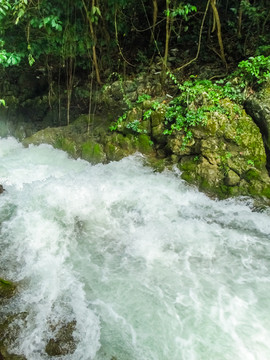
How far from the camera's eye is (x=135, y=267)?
353 cm

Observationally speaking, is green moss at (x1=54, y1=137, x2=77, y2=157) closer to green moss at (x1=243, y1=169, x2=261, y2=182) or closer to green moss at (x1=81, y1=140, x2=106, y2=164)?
green moss at (x1=81, y1=140, x2=106, y2=164)

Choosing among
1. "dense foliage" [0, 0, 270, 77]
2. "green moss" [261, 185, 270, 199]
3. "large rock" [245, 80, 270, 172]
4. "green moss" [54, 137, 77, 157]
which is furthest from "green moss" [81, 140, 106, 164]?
"green moss" [261, 185, 270, 199]

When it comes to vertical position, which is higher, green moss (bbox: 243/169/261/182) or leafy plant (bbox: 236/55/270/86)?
leafy plant (bbox: 236/55/270/86)

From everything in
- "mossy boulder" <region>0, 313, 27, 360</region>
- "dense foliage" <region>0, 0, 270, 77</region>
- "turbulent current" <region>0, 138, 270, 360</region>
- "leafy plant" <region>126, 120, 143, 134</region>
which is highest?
"dense foliage" <region>0, 0, 270, 77</region>

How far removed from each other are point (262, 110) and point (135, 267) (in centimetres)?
383

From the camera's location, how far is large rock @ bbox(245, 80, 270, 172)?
16.5ft

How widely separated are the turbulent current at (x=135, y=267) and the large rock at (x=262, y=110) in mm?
1333

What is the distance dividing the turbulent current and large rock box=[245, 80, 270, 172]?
133 centimetres

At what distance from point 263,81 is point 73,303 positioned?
16.6 ft

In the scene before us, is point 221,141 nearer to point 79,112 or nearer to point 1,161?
point 79,112

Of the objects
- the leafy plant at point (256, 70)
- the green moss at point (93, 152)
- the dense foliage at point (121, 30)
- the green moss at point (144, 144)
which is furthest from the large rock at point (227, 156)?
the green moss at point (93, 152)

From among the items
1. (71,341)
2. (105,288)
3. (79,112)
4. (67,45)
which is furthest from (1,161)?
(71,341)

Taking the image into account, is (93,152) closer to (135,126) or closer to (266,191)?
(135,126)

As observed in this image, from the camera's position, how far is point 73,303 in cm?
297
